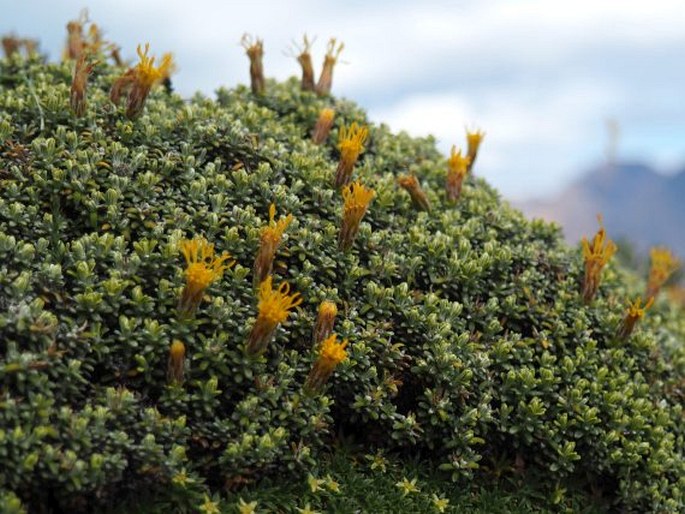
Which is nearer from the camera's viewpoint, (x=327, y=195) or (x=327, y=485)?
(x=327, y=485)

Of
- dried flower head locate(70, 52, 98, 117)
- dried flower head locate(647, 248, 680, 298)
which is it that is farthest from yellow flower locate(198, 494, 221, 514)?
dried flower head locate(647, 248, 680, 298)

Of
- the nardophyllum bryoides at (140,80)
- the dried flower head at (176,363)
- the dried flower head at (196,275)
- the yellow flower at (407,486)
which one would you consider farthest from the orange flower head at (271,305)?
the nardophyllum bryoides at (140,80)

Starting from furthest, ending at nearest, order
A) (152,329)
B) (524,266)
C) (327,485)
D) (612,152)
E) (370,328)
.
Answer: (612,152)
(524,266)
(370,328)
(327,485)
(152,329)

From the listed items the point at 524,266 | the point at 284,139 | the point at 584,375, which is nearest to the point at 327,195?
the point at 284,139

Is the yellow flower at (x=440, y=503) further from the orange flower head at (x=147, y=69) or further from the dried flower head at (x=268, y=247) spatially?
the orange flower head at (x=147, y=69)

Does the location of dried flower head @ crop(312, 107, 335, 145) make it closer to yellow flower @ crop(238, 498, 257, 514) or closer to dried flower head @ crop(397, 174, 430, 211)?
A: dried flower head @ crop(397, 174, 430, 211)

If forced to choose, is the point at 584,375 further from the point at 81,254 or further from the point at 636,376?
the point at 81,254
